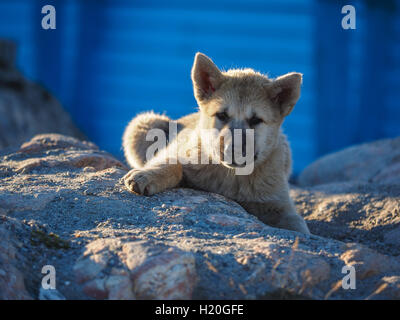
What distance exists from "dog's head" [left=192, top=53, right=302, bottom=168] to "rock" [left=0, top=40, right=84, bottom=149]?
5.26 m

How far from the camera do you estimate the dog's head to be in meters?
4.16

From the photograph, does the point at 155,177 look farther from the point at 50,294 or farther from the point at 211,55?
the point at 211,55

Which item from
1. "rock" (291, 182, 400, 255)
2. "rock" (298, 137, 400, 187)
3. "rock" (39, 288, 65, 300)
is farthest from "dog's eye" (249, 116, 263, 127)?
"rock" (298, 137, 400, 187)

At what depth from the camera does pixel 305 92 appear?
1000 centimetres

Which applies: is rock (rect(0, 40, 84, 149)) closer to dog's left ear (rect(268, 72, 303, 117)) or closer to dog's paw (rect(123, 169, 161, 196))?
dog's paw (rect(123, 169, 161, 196))

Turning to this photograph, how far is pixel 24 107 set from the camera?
920 cm

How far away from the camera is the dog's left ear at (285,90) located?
4.30m

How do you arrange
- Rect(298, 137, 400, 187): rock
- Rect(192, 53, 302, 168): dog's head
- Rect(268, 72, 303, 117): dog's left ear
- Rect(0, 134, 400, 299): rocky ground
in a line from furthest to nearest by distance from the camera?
Rect(298, 137, 400, 187): rock < Rect(268, 72, 303, 117): dog's left ear < Rect(192, 53, 302, 168): dog's head < Rect(0, 134, 400, 299): rocky ground
